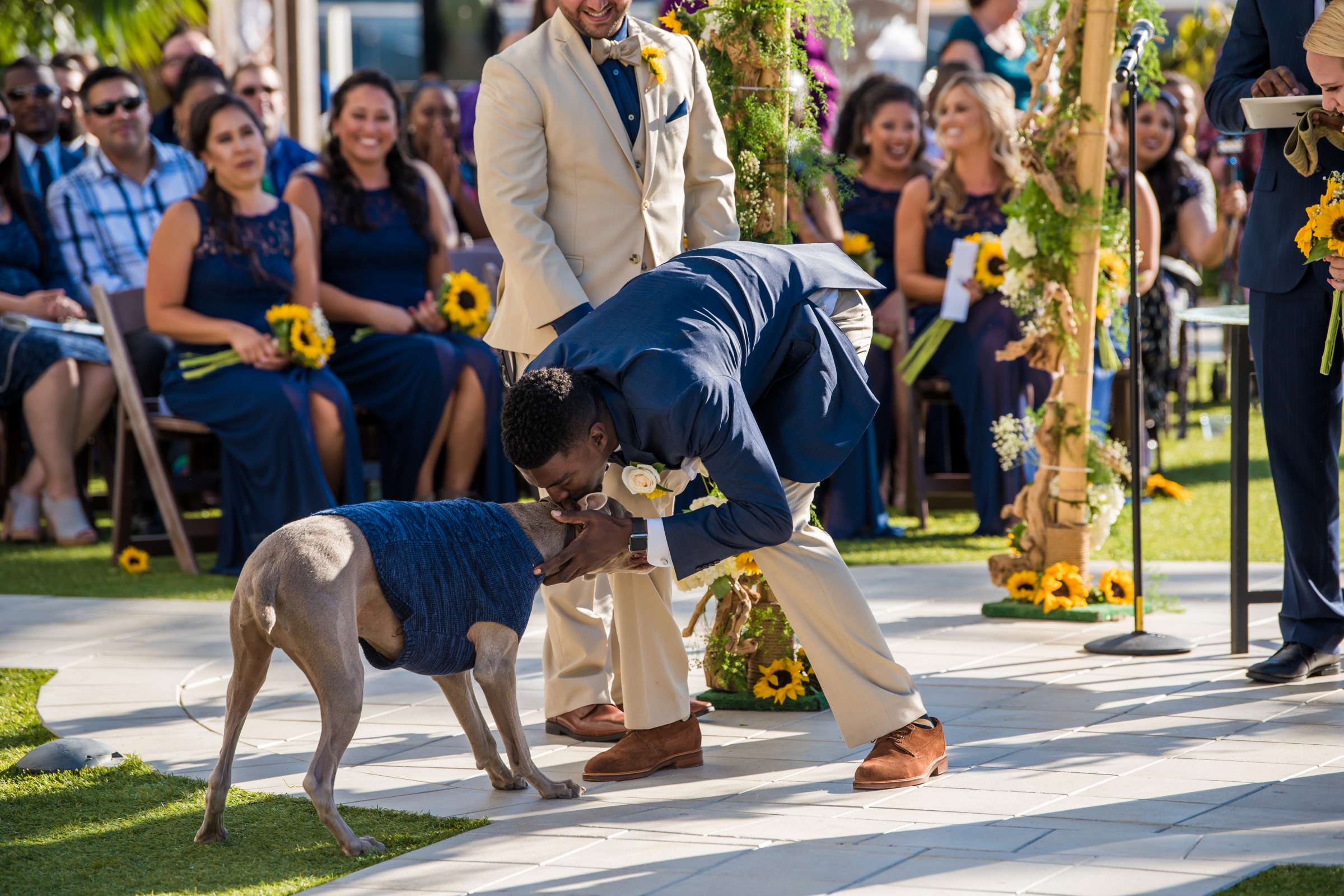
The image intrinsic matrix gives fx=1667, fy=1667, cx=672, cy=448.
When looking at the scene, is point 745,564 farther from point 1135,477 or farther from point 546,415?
point 1135,477

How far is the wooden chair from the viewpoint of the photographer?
24.9 feet

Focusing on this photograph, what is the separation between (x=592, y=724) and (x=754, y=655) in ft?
1.90

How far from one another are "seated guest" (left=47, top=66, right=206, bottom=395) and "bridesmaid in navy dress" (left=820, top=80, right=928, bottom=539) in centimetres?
366

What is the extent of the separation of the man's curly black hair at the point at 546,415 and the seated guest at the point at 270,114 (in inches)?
260

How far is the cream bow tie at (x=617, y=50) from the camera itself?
4715 millimetres

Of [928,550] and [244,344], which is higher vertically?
[244,344]

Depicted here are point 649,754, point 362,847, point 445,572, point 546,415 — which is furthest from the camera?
point 649,754

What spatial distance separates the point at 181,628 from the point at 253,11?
10126 millimetres

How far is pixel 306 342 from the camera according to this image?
755 cm

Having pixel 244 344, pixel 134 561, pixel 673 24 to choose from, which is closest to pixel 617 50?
pixel 673 24

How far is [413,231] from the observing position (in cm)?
835

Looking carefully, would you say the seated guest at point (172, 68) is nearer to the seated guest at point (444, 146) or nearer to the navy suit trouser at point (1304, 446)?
the seated guest at point (444, 146)

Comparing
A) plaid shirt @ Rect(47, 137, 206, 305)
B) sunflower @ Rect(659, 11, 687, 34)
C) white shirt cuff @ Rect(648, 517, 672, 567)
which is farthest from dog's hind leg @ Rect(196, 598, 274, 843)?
plaid shirt @ Rect(47, 137, 206, 305)

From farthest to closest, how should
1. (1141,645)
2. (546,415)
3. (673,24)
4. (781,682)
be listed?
(1141,645) → (673,24) → (781,682) → (546,415)
